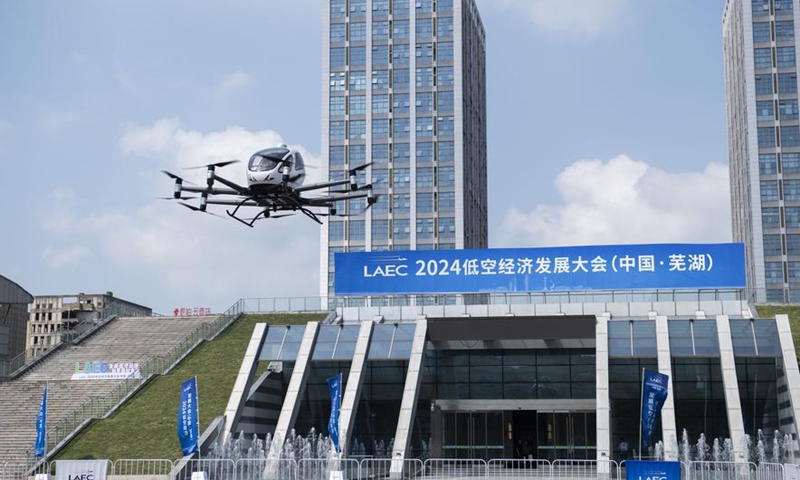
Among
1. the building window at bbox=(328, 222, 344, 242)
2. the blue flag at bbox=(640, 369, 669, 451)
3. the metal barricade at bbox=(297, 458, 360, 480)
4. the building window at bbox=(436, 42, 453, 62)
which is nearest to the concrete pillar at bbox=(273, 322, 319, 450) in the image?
the metal barricade at bbox=(297, 458, 360, 480)

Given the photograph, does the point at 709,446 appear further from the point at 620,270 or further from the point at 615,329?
the point at 620,270

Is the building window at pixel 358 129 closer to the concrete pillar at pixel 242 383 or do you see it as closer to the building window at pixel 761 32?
the building window at pixel 761 32

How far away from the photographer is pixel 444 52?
417 ft

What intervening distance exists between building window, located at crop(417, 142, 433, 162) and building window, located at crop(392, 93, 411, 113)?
4.99 meters

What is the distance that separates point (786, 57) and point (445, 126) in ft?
142

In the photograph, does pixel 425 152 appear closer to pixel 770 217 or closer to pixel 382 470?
pixel 770 217

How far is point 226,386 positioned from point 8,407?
11.7m

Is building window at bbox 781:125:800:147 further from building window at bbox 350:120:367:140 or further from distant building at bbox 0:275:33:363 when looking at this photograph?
distant building at bbox 0:275:33:363

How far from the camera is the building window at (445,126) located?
125 m

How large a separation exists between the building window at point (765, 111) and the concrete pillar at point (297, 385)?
297 ft

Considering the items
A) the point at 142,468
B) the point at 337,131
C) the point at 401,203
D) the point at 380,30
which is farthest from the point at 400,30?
the point at 142,468

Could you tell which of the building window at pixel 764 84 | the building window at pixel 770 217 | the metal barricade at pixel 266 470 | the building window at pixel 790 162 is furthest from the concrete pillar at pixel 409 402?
the building window at pixel 764 84

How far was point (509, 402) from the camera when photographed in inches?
2077

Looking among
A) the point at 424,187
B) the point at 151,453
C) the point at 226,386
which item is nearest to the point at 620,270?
the point at 226,386
